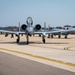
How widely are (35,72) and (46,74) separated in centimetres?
66

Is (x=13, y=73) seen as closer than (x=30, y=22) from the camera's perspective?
Yes

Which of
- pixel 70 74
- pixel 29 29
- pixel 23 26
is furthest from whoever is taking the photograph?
pixel 23 26

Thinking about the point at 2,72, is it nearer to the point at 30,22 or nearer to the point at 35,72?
the point at 35,72

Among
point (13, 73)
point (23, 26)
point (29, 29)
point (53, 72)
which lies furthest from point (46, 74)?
point (23, 26)

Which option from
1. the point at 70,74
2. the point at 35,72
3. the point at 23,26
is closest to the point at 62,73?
the point at 70,74

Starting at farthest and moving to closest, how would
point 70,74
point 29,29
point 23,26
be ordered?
point 23,26, point 29,29, point 70,74

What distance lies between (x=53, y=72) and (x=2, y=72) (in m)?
2.09

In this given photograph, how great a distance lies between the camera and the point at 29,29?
35.1 meters

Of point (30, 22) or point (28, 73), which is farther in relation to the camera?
point (30, 22)

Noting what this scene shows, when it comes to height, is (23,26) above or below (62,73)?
above

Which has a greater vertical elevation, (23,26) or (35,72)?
(23,26)

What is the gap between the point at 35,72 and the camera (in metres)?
10.7

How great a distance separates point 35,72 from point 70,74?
1473 mm

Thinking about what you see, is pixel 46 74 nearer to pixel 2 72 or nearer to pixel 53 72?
pixel 53 72
